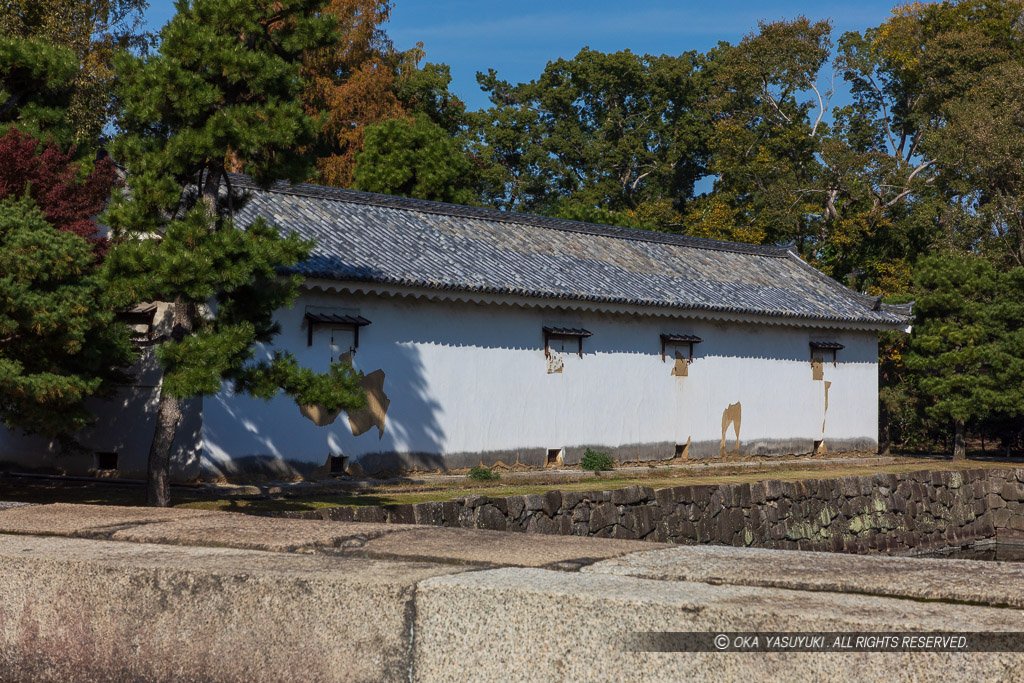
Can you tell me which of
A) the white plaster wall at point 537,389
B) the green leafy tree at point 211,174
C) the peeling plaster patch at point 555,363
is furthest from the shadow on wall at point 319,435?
the green leafy tree at point 211,174

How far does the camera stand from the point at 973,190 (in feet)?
120

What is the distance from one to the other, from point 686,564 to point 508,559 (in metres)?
0.61

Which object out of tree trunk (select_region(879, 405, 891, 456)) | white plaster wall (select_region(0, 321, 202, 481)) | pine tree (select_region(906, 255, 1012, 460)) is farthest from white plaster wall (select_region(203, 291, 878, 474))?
tree trunk (select_region(879, 405, 891, 456))

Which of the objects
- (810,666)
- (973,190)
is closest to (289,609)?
(810,666)

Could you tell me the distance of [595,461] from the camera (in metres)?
19.3

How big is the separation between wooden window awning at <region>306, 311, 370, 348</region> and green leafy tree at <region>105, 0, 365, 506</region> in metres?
4.80

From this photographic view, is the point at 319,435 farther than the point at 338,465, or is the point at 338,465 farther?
the point at 338,465

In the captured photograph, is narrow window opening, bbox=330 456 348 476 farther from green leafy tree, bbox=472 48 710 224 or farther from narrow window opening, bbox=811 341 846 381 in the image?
green leafy tree, bbox=472 48 710 224

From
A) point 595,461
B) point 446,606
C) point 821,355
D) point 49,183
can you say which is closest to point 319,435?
point 595,461

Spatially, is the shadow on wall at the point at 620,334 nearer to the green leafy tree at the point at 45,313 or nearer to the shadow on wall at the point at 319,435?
the shadow on wall at the point at 319,435

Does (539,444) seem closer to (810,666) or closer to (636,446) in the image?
(636,446)

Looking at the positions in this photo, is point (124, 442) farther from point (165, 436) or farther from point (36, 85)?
point (36, 85)

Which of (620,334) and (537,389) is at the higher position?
(620,334)

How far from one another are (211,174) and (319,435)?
6032mm
